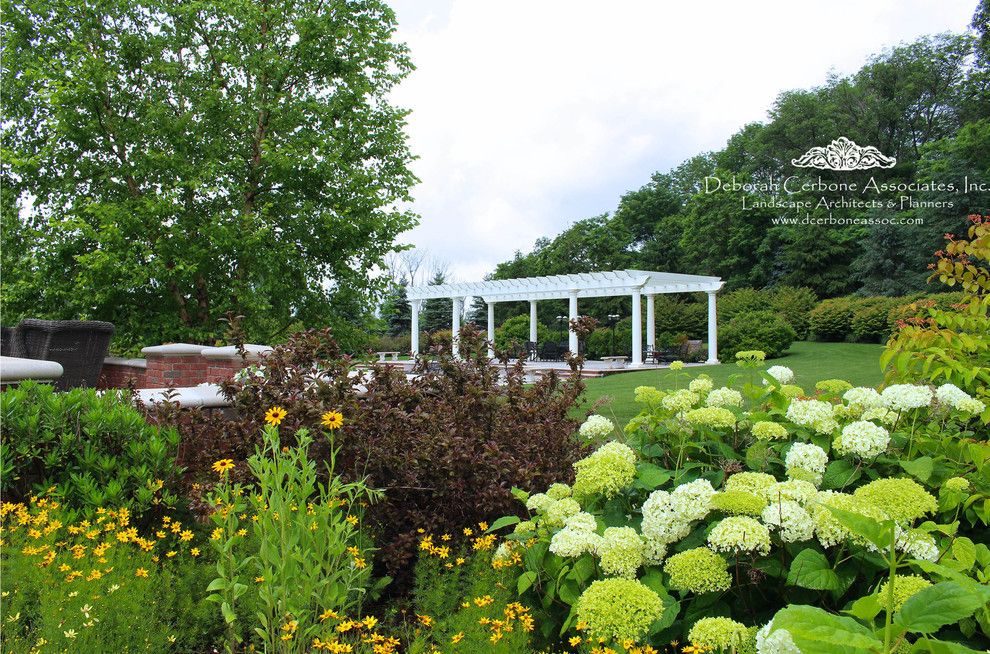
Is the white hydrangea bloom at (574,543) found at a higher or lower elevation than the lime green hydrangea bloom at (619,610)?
higher

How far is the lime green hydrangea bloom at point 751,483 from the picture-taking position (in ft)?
5.98

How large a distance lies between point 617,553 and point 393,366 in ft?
5.63

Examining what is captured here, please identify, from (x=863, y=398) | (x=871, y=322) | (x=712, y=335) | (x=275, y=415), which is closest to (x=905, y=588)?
(x=863, y=398)

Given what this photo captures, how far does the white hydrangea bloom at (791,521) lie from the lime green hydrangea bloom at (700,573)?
161mm

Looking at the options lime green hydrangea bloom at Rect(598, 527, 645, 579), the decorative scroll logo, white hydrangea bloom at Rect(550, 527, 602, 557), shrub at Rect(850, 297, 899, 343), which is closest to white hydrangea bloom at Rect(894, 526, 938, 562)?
lime green hydrangea bloom at Rect(598, 527, 645, 579)

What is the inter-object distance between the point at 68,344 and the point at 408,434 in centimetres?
539

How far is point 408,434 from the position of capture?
282 cm

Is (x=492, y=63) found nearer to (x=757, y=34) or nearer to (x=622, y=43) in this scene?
(x=622, y=43)

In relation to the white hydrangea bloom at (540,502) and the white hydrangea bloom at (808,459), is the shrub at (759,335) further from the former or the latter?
the white hydrangea bloom at (540,502)

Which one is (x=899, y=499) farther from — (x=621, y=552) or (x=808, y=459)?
(x=621, y=552)

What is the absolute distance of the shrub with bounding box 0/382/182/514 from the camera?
2619 millimetres

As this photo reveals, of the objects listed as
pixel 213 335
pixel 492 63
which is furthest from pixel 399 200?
pixel 213 335

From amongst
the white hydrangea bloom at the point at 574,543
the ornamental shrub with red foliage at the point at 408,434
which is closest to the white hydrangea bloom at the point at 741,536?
the white hydrangea bloom at the point at 574,543

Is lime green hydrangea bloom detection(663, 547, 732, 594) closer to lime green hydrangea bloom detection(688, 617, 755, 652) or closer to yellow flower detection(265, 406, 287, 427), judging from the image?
lime green hydrangea bloom detection(688, 617, 755, 652)
